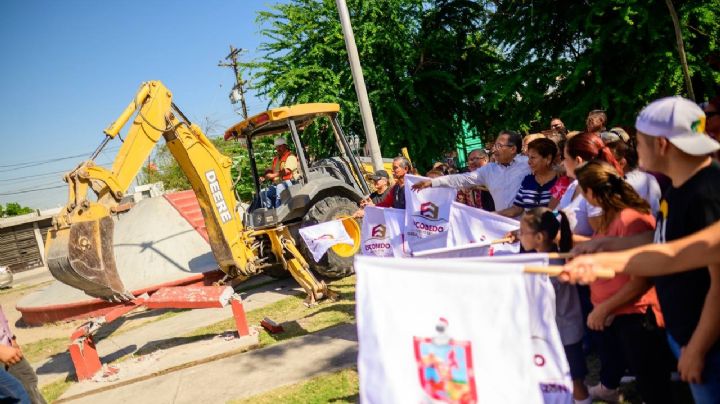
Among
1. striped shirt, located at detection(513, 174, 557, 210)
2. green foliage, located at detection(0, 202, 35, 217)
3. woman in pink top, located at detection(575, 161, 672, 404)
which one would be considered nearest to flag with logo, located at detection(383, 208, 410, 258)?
striped shirt, located at detection(513, 174, 557, 210)

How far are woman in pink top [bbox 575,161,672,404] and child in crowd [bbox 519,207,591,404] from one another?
0.22 meters

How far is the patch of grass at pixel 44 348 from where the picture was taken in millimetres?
7512

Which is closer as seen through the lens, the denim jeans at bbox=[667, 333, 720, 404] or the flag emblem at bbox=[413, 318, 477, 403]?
the denim jeans at bbox=[667, 333, 720, 404]

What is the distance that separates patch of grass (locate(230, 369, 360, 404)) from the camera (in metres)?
3.84

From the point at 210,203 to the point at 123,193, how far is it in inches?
48.3

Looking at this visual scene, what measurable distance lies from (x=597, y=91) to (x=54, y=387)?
31.7 ft

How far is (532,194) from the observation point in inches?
156

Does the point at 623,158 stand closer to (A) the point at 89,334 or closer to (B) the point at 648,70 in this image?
(B) the point at 648,70

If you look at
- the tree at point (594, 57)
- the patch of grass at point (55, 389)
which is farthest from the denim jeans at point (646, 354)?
the tree at point (594, 57)

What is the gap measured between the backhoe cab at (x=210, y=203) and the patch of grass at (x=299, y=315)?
264 mm

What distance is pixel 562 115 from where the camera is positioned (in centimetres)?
913

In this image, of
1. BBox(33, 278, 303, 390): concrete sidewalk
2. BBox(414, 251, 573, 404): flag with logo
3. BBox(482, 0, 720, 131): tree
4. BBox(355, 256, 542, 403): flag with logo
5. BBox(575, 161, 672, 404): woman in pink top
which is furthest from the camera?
BBox(482, 0, 720, 131): tree

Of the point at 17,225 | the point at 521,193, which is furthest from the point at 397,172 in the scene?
the point at 17,225

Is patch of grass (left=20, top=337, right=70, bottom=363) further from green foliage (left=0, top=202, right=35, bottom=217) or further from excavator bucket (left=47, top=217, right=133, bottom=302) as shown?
green foliage (left=0, top=202, right=35, bottom=217)
